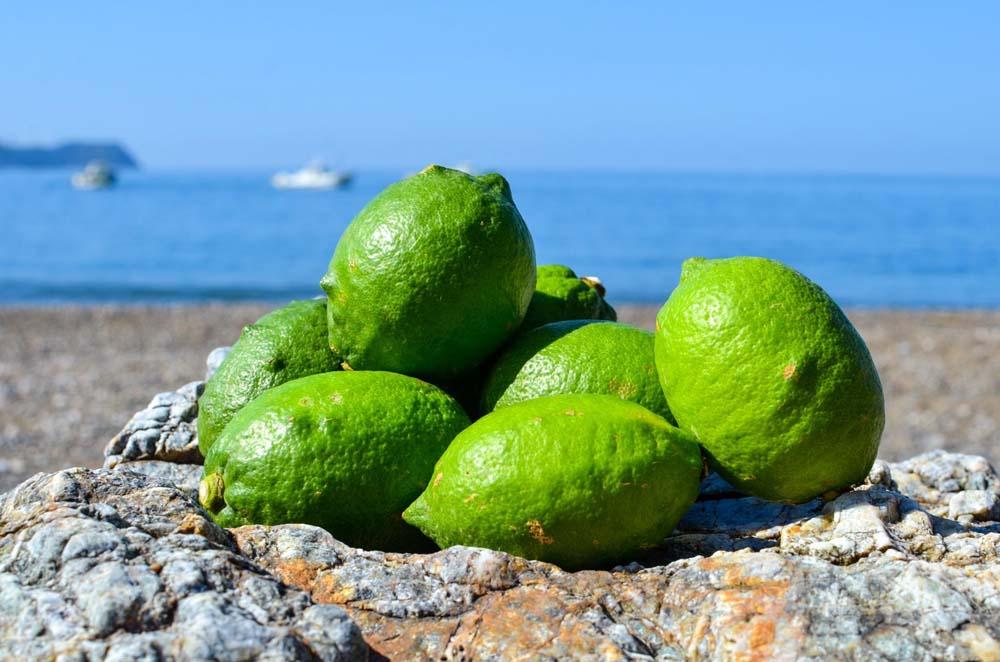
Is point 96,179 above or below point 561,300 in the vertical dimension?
below

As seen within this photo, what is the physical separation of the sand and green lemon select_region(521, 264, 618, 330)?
902 centimetres

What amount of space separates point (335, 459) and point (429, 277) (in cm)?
64

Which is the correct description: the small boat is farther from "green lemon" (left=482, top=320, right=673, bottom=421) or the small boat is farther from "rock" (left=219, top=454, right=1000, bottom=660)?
"rock" (left=219, top=454, right=1000, bottom=660)

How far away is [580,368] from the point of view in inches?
127

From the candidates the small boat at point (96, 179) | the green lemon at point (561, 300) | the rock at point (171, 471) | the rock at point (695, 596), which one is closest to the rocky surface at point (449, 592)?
the rock at point (695, 596)

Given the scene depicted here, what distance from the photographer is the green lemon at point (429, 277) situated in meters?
3.20

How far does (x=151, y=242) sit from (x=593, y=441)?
50.4 metres

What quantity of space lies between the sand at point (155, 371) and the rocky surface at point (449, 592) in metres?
9.52

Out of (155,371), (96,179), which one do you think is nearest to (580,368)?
(155,371)

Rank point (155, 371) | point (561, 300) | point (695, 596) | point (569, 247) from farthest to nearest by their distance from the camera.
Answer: point (569, 247) < point (155, 371) < point (561, 300) < point (695, 596)

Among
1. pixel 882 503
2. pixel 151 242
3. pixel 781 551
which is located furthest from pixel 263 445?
pixel 151 242

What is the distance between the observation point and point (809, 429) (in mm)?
2910

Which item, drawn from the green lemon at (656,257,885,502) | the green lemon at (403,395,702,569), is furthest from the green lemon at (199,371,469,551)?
the green lemon at (656,257,885,502)

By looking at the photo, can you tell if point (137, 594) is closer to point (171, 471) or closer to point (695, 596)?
point (695, 596)
